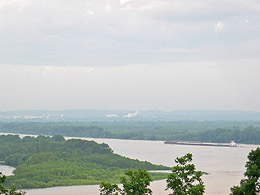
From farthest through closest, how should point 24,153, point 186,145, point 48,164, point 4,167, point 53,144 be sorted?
point 186,145 < point 53,144 < point 24,153 < point 4,167 < point 48,164

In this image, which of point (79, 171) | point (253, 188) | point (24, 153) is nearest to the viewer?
point (253, 188)

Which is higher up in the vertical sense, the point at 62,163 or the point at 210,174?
the point at 62,163

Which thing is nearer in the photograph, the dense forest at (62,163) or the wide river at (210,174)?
the wide river at (210,174)

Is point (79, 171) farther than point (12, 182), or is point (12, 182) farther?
point (79, 171)

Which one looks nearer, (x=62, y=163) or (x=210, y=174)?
(x=210, y=174)

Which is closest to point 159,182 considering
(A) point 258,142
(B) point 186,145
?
(B) point 186,145

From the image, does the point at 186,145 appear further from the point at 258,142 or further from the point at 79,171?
the point at 79,171

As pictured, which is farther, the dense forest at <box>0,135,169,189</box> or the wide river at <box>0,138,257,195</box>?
the dense forest at <box>0,135,169,189</box>
